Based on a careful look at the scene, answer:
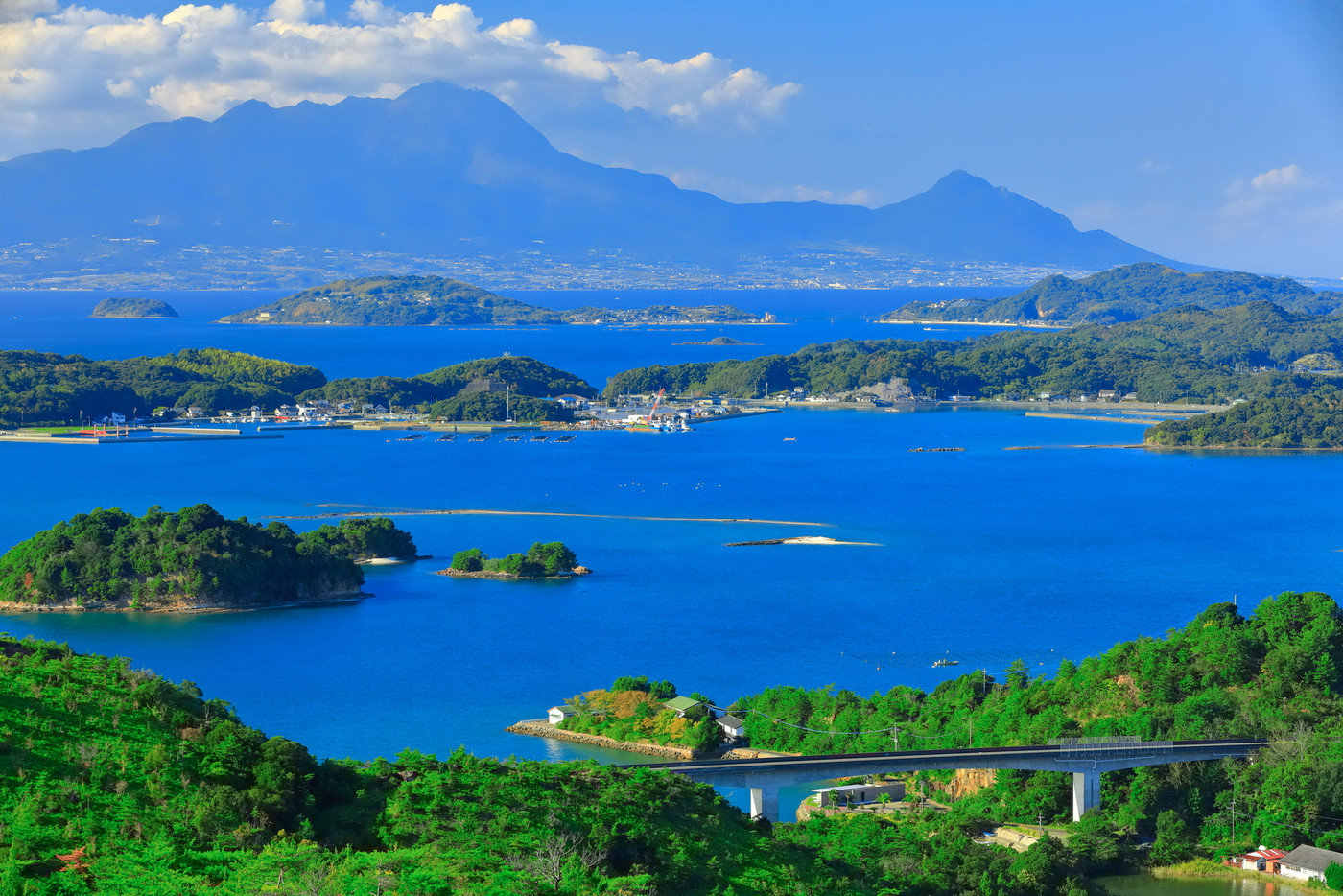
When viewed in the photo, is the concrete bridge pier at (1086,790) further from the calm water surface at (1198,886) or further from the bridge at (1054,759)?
the calm water surface at (1198,886)

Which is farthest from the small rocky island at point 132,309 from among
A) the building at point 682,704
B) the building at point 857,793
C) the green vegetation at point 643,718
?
the building at point 857,793

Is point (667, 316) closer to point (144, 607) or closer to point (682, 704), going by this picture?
point (144, 607)

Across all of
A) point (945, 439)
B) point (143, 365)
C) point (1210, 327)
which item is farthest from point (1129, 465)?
point (1210, 327)

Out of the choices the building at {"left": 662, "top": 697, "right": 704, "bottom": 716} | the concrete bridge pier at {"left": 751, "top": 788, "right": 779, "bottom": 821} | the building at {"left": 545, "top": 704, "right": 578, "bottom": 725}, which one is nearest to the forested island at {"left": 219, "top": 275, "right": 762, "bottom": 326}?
the building at {"left": 545, "top": 704, "right": 578, "bottom": 725}

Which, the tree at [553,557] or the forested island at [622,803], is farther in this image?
the tree at [553,557]

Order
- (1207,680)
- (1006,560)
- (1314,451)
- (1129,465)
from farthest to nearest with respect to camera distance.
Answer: (1314,451)
(1129,465)
(1006,560)
(1207,680)

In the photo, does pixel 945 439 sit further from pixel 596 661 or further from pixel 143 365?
pixel 596 661
